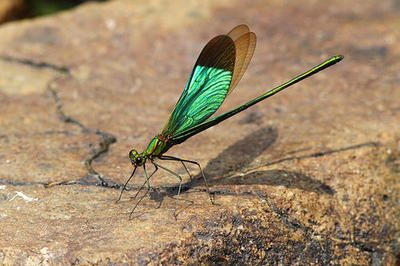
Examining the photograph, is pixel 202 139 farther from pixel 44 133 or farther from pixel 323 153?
pixel 44 133

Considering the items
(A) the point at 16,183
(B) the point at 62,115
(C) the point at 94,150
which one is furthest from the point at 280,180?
(B) the point at 62,115

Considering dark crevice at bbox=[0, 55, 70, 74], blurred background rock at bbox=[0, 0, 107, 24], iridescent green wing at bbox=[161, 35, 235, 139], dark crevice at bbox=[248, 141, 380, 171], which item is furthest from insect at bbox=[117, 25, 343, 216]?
blurred background rock at bbox=[0, 0, 107, 24]

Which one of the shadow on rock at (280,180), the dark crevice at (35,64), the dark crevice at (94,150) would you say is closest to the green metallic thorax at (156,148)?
the dark crevice at (94,150)

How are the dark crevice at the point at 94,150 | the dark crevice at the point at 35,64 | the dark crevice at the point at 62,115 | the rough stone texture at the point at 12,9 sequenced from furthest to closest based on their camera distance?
the rough stone texture at the point at 12,9
the dark crevice at the point at 35,64
the dark crevice at the point at 62,115
the dark crevice at the point at 94,150

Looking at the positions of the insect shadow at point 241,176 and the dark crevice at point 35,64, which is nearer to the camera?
the insect shadow at point 241,176

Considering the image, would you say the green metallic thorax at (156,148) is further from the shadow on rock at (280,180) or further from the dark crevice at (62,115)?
the dark crevice at (62,115)

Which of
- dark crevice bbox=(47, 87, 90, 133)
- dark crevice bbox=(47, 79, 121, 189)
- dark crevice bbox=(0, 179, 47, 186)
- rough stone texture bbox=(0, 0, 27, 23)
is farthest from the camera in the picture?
rough stone texture bbox=(0, 0, 27, 23)

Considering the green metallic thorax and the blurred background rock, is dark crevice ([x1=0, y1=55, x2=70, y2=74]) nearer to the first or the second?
the blurred background rock
